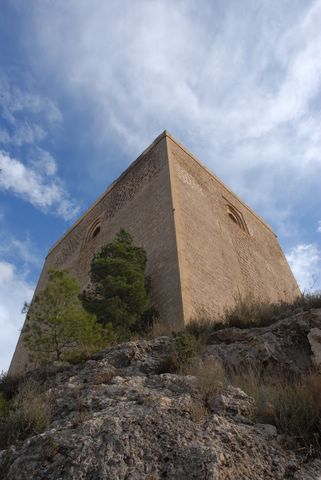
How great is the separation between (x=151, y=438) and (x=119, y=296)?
5.69 m

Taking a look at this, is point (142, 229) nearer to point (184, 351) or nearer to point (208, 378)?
point (184, 351)

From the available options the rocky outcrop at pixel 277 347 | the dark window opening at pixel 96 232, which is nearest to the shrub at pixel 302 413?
the rocky outcrop at pixel 277 347

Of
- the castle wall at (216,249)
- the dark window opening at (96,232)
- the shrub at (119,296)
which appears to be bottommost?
the shrub at (119,296)

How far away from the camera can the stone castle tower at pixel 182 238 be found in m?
9.55

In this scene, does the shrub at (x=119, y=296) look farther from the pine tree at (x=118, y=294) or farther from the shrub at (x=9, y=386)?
the shrub at (x=9, y=386)

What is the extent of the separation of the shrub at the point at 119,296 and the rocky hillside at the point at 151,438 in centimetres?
339

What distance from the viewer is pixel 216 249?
1154 cm

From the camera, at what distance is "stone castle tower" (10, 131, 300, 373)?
9.55 metres

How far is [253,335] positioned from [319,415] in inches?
110

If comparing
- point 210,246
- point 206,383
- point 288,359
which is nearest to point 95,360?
point 206,383

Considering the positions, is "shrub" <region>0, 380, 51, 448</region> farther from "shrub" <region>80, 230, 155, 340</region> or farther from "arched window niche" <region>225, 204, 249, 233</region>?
"arched window niche" <region>225, 204, 249, 233</region>

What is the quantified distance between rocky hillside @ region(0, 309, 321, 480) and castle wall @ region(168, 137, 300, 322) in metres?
Result: 4.34

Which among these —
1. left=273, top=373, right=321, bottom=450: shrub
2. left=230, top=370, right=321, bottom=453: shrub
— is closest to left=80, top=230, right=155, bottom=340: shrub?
left=230, top=370, right=321, bottom=453: shrub

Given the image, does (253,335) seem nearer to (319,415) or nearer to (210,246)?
(319,415)
